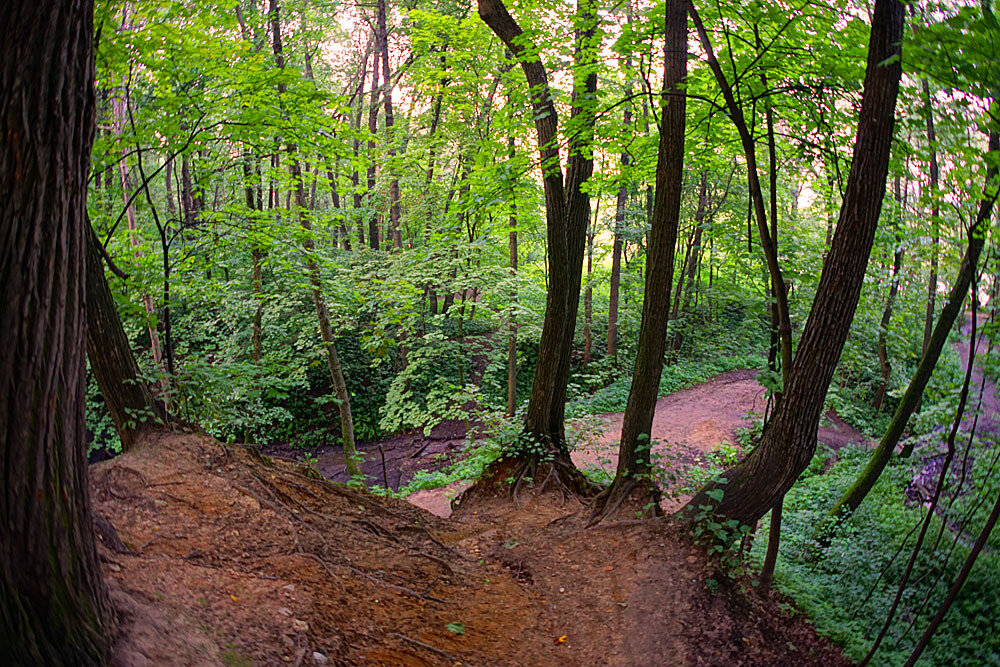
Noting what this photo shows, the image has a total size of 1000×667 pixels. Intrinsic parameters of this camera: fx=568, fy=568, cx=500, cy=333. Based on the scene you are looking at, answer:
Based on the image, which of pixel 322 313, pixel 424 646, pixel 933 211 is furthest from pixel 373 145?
pixel 424 646

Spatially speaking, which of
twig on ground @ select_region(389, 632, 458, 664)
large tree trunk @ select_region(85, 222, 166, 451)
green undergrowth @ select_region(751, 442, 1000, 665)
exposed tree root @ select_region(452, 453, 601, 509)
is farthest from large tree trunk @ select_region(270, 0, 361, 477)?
→ green undergrowth @ select_region(751, 442, 1000, 665)

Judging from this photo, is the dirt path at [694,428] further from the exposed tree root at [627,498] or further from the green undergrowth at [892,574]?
the exposed tree root at [627,498]

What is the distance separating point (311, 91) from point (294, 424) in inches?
414

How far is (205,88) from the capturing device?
6516mm

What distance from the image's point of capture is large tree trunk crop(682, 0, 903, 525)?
3.87 m

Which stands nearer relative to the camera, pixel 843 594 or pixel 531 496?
pixel 843 594

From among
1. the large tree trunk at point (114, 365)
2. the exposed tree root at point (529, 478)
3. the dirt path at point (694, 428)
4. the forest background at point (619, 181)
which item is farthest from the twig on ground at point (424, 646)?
the dirt path at point (694, 428)

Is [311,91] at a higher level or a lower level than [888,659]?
higher

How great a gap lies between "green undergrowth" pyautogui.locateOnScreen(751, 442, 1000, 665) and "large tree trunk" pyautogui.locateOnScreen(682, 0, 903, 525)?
105cm

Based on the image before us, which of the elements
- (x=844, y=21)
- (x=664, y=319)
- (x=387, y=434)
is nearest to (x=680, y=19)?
(x=844, y=21)

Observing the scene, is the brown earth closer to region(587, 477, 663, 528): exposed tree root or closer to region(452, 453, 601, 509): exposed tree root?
region(587, 477, 663, 528): exposed tree root

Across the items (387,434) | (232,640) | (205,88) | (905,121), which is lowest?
(387,434)

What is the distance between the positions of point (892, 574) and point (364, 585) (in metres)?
5.87

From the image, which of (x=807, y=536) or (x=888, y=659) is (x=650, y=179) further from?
(x=888, y=659)
